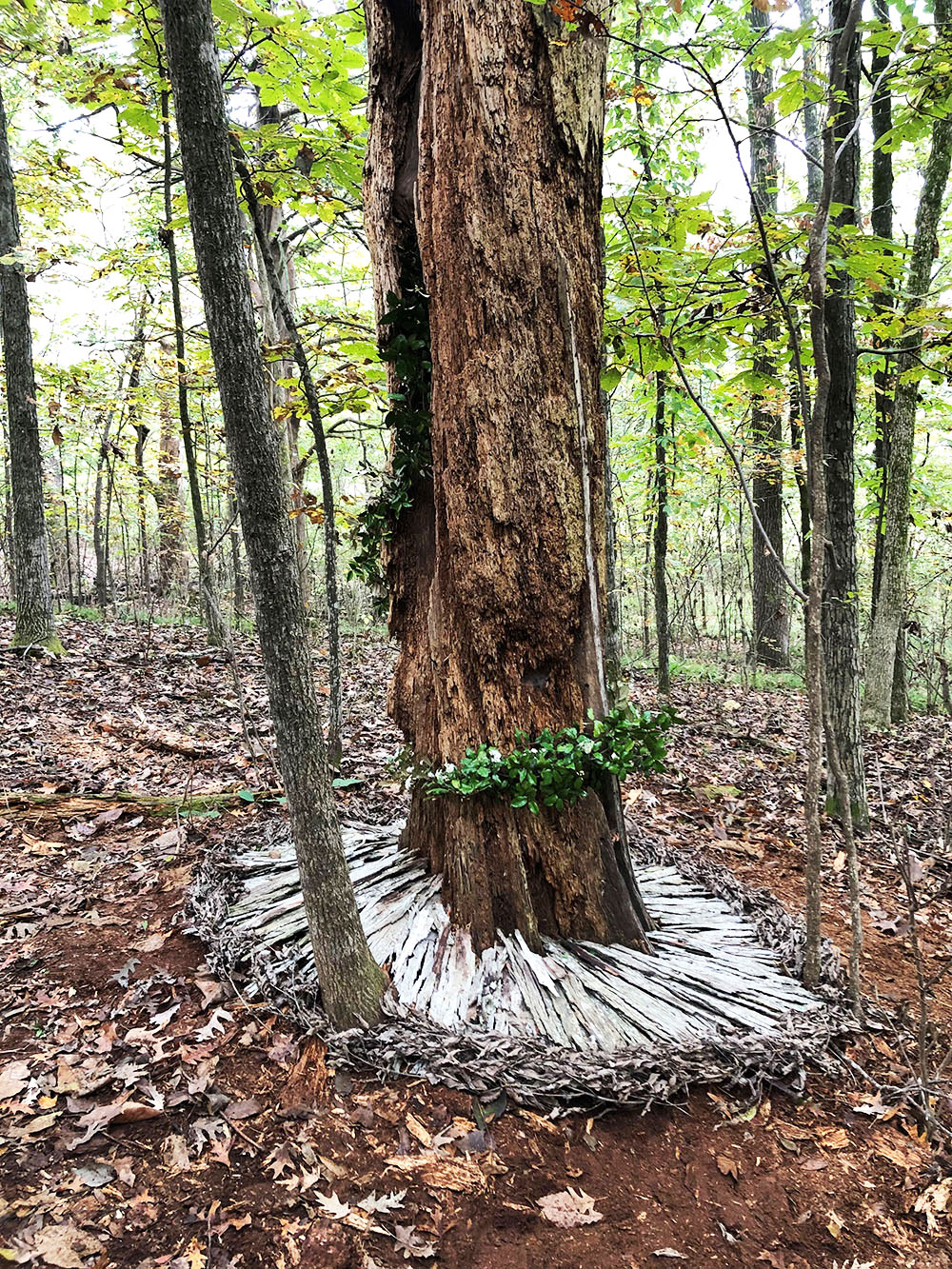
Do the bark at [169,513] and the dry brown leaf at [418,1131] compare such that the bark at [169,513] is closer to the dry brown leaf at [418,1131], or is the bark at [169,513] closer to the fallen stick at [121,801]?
the fallen stick at [121,801]

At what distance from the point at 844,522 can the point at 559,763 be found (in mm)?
3279

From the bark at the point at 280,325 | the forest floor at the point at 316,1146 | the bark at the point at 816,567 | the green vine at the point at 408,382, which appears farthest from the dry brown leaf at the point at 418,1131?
the bark at the point at 280,325

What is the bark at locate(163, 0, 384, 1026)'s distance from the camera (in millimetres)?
1866

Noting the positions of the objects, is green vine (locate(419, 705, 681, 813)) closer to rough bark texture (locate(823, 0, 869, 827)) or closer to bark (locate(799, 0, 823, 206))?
rough bark texture (locate(823, 0, 869, 827))

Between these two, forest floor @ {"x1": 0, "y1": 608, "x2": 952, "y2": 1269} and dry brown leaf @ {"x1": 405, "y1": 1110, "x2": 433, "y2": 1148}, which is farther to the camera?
dry brown leaf @ {"x1": 405, "y1": 1110, "x2": 433, "y2": 1148}

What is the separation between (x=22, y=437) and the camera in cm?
712

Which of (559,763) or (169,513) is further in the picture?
(169,513)

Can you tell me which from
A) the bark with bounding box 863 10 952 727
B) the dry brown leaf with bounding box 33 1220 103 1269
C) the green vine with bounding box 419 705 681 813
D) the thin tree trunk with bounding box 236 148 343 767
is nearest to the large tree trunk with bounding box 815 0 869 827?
the bark with bounding box 863 10 952 727

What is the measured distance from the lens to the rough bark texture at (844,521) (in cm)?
453

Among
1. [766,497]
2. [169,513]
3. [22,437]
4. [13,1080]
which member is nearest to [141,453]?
[169,513]

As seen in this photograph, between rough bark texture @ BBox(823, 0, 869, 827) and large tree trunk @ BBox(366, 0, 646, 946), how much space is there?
2.49m

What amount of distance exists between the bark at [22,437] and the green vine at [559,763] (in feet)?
20.8

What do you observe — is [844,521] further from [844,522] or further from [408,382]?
[408,382]

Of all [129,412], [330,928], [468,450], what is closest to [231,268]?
[468,450]
